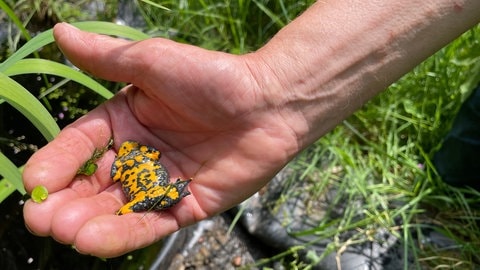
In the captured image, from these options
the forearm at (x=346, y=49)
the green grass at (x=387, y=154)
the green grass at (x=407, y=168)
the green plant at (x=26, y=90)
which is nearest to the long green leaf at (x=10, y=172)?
the green plant at (x=26, y=90)

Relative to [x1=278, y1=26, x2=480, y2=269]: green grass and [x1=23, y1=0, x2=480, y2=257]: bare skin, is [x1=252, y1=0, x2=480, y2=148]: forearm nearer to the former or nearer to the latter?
[x1=23, y1=0, x2=480, y2=257]: bare skin

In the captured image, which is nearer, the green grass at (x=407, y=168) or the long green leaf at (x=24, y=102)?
the long green leaf at (x=24, y=102)

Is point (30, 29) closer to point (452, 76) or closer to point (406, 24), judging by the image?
point (406, 24)

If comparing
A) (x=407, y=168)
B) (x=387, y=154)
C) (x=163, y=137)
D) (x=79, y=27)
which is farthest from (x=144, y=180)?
(x=407, y=168)

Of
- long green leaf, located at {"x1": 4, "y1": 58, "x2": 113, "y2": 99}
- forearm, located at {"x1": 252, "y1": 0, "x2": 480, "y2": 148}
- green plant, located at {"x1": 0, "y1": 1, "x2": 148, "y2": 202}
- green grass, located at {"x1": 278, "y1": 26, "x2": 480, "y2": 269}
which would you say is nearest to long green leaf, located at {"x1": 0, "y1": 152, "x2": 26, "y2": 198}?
green plant, located at {"x1": 0, "y1": 1, "x2": 148, "y2": 202}

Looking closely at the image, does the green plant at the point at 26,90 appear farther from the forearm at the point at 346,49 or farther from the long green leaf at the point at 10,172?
the forearm at the point at 346,49

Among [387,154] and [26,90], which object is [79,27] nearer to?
[26,90]
